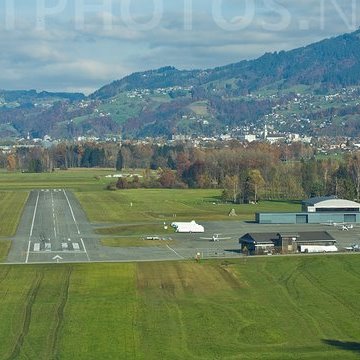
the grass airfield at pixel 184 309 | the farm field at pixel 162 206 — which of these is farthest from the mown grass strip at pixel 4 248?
the farm field at pixel 162 206

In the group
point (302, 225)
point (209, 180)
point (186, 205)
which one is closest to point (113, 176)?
point (209, 180)

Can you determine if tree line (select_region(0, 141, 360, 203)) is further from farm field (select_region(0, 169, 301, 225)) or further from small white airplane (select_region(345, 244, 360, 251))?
small white airplane (select_region(345, 244, 360, 251))

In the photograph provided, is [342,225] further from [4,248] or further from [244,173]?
[244,173]

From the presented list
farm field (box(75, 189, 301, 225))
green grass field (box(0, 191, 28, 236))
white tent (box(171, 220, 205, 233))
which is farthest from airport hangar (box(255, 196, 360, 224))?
green grass field (box(0, 191, 28, 236))

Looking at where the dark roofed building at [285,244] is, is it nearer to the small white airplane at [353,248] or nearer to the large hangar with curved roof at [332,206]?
the small white airplane at [353,248]

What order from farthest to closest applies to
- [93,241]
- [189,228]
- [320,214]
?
1. [320,214]
2. [189,228]
3. [93,241]

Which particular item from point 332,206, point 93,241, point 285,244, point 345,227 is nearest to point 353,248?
point 285,244

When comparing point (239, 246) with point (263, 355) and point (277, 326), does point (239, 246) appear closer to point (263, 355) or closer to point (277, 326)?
point (277, 326)
